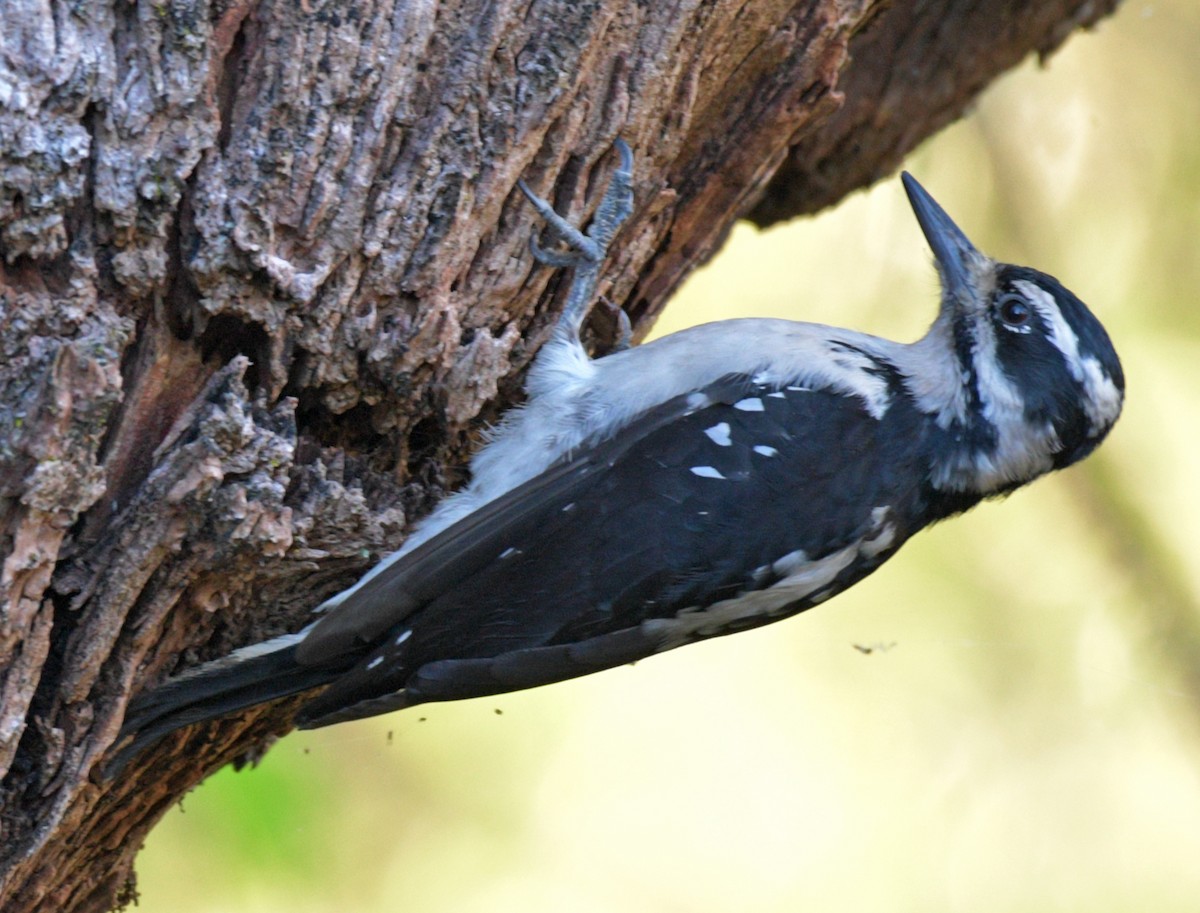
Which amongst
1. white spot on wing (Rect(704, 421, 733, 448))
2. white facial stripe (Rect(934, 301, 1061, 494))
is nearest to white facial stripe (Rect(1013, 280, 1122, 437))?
white facial stripe (Rect(934, 301, 1061, 494))

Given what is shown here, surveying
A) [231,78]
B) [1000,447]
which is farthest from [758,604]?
[231,78]

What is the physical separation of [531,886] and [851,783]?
1382mm

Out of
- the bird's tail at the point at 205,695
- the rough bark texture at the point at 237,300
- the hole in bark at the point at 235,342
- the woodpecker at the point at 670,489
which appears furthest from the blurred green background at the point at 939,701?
the hole in bark at the point at 235,342

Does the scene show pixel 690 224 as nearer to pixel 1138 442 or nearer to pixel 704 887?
pixel 1138 442

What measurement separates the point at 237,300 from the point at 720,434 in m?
1.11

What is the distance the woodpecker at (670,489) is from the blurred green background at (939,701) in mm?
1998

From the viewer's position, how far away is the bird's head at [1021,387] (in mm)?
3076

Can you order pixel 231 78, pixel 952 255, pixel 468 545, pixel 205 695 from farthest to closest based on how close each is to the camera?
1. pixel 952 255
2. pixel 468 545
3. pixel 205 695
4. pixel 231 78

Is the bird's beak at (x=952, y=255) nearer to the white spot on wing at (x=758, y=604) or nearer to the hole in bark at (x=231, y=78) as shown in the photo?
the white spot on wing at (x=758, y=604)

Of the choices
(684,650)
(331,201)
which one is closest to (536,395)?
(331,201)

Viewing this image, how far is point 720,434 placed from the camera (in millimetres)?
2844

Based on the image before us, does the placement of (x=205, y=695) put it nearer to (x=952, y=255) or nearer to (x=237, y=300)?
(x=237, y=300)

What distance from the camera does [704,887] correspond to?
5.28 meters

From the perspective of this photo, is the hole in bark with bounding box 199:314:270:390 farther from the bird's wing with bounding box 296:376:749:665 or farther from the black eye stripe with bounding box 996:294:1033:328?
the black eye stripe with bounding box 996:294:1033:328
